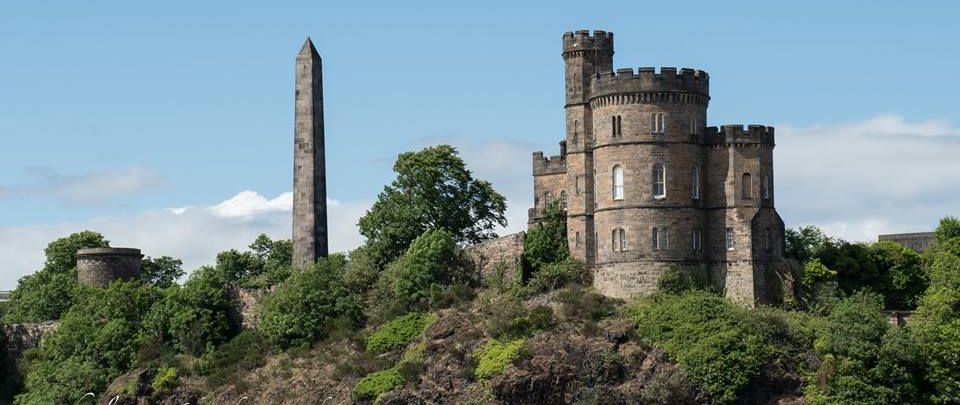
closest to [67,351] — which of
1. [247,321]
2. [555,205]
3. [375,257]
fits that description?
[247,321]

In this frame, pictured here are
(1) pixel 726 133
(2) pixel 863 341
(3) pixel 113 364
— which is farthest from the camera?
(3) pixel 113 364

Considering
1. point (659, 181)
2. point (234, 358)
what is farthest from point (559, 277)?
point (234, 358)

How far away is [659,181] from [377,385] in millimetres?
15916

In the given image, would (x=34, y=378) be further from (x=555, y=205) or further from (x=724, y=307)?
(x=724, y=307)

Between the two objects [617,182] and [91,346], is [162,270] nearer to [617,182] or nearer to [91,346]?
[91,346]

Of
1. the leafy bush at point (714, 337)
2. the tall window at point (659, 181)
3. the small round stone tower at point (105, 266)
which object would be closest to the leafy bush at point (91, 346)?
the small round stone tower at point (105, 266)

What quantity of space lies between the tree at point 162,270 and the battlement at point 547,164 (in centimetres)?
3511

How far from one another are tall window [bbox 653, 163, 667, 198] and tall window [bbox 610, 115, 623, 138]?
227cm

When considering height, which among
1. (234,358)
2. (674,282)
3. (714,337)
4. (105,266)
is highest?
(105,266)

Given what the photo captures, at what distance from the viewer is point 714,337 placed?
91.1m

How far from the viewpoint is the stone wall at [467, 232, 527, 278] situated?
102 m

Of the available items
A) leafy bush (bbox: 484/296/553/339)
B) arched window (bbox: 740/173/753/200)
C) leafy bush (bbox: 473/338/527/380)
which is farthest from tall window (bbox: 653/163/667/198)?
leafy bush (bbox: 473/338/527/380)

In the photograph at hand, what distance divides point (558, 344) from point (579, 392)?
3.20 metres

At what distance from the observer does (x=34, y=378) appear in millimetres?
108188
